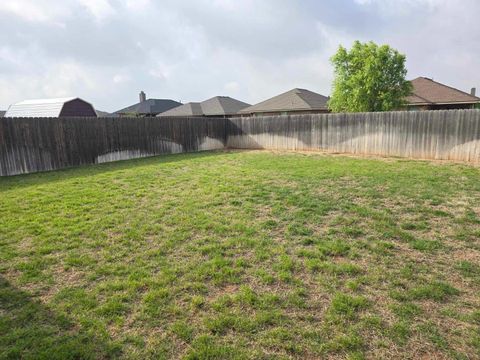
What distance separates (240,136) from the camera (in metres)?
16.5

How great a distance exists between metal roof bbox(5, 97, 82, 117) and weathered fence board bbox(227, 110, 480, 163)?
1600 cm

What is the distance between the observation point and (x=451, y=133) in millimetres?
10055

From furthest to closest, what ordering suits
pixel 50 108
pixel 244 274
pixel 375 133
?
1. pixel 50 108
2. pixel 375 133
3. pixel 244 274

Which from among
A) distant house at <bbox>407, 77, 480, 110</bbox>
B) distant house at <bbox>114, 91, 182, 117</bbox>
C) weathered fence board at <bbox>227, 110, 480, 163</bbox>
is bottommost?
weathered fence board at <bbox>227, 110, 480, 163</bbox>

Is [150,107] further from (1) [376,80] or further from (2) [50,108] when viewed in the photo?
(1) [376,80]

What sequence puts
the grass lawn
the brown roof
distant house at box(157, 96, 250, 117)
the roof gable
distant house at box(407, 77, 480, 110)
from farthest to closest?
the roof gable, distant house at box(157, 96, 250, 117), the brown roof, distant house at box(407, 77, 480, 110), the grass lawn

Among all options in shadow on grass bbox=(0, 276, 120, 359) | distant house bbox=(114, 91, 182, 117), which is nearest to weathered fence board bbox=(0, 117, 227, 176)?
shadow on grass bbox=(0, 276, 120, 359)

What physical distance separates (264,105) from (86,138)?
51.8ft

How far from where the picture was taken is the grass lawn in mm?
2248

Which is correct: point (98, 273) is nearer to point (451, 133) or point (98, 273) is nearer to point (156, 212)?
point (156, 212)

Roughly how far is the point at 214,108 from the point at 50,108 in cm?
1315

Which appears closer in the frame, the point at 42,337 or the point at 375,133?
the point at 42,337

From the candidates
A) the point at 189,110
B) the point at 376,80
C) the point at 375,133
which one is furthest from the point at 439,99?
the point at 189,110

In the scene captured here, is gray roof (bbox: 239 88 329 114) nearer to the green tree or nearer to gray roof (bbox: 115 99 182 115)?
the green tree
